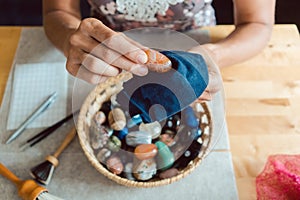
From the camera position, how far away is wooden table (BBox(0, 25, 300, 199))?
792mm

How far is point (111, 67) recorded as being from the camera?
0.67 m

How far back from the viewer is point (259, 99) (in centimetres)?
87

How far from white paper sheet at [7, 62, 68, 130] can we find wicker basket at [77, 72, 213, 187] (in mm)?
93

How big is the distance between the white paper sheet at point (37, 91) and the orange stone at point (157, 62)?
0.29m


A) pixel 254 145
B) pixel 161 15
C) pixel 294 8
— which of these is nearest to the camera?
pixel 254 145

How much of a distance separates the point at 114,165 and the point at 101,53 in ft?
0.62

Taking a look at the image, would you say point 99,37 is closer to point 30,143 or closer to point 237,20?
point 30,143

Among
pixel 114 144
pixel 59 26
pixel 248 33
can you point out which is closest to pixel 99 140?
pixel 114 144

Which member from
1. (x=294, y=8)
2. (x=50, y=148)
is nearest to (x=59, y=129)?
(x=50, y=148)

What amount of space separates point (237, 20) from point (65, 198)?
1.71 feet

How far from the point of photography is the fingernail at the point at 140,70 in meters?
0.64

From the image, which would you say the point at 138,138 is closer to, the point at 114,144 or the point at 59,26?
the point at 114,144

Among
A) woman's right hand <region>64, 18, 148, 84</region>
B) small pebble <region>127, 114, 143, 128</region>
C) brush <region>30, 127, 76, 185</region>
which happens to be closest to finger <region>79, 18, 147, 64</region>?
woman's right hand <region>64, 18, 148, 84</region>

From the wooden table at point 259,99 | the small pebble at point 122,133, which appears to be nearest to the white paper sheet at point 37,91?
the wooden table at point 259,99
